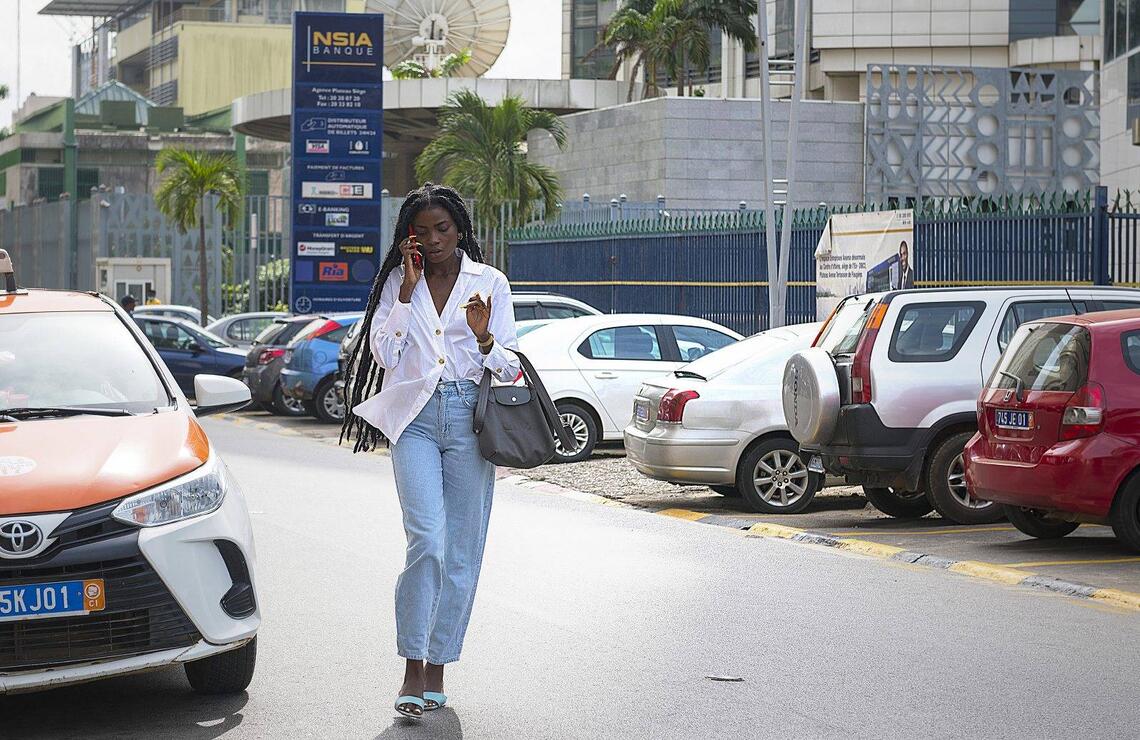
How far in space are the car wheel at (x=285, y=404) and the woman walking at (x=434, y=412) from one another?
58.8ft

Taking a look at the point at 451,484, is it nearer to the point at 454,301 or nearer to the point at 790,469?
the point at 454,301

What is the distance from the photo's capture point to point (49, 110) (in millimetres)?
103625

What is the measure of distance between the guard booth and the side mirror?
46.9 m

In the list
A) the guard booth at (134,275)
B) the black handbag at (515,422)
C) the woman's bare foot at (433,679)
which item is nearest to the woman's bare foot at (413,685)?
the woman's bare foot at (433,679)

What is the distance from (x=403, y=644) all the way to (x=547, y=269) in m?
25.9

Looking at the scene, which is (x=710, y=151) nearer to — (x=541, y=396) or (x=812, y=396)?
(x=812, y=396)

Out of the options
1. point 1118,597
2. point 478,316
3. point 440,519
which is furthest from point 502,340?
point 1118,597

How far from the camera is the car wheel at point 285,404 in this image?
24391 mm

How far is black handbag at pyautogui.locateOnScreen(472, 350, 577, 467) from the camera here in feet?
20.7

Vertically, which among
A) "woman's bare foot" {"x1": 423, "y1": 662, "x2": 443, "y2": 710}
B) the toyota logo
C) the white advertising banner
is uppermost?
the white advertising banner

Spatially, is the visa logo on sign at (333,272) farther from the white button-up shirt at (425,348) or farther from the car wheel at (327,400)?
the white button-up shirt at (425,348)

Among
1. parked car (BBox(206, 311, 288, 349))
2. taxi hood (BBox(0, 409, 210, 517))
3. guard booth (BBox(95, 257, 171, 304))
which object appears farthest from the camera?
guard booth (BBox(95, 257, 171, 304))

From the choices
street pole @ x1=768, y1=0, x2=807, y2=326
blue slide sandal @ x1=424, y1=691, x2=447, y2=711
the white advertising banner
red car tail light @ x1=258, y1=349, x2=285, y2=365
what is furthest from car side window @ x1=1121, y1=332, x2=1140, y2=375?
red car tail light @ x1=258, y1=349, x2=285, y2=365

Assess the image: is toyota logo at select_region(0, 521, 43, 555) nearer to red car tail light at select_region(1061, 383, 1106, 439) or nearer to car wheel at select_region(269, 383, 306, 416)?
red car tail light at select_region(1061, 383, 1106, 439)
